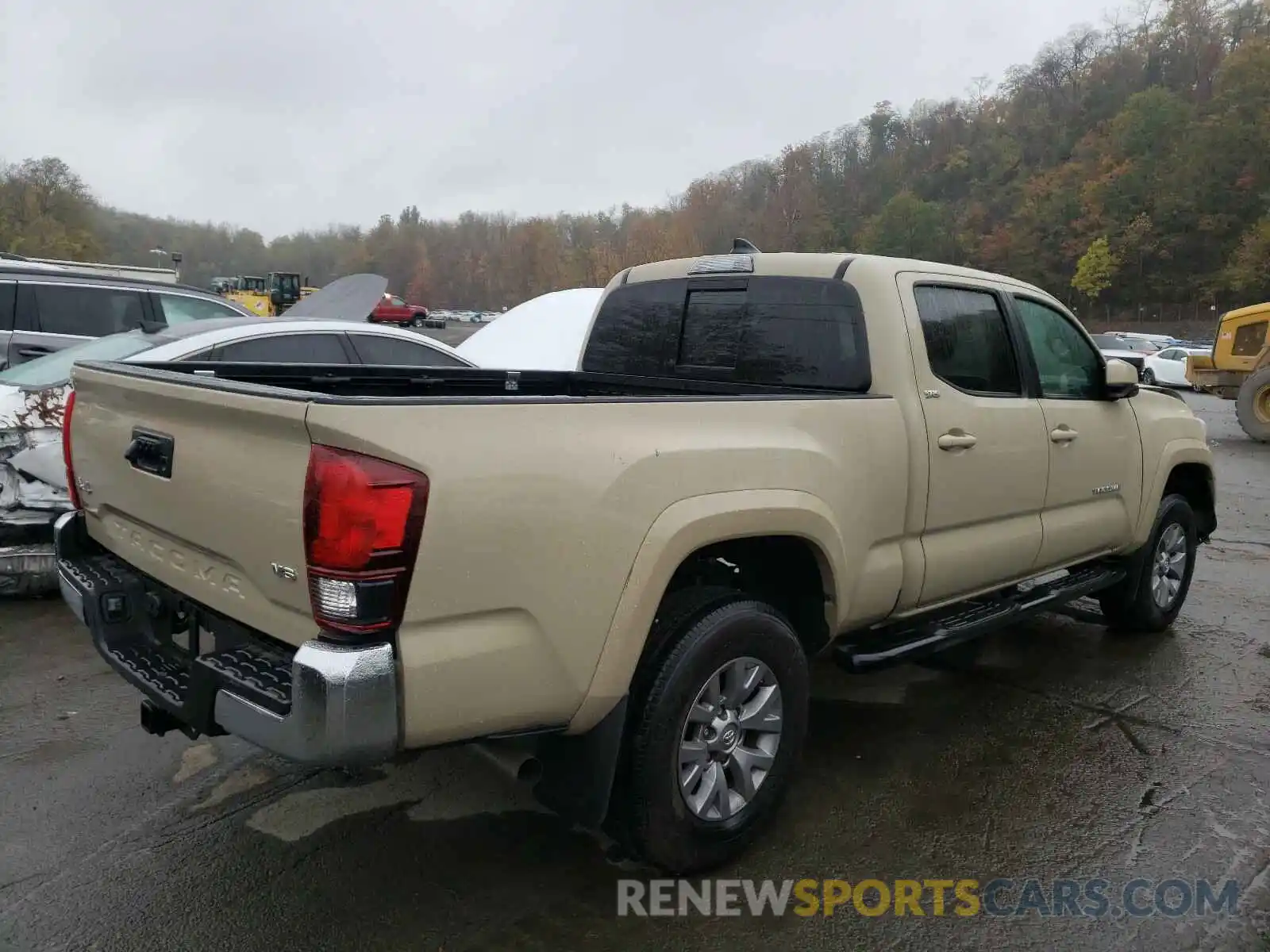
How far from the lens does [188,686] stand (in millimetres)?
2510

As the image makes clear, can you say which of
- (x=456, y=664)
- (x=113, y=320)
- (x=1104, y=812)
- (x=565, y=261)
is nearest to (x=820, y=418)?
(x=456, y=664)

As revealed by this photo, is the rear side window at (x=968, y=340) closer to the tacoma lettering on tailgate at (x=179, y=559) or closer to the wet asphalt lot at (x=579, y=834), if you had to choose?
the wet asphalt lot at (x=579, y=834)

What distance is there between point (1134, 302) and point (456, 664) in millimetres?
78838

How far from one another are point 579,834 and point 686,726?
70 centimetres

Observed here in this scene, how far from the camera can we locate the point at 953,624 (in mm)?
3840

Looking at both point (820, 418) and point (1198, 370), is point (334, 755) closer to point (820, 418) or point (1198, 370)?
point (820, 418)

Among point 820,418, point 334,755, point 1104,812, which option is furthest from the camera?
point 1104,812

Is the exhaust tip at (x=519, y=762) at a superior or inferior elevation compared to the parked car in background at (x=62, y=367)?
inferior

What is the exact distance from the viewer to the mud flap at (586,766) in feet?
8.41

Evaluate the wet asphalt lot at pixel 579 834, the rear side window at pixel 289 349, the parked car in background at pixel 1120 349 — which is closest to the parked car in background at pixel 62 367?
the rear side window at pixel 289 349

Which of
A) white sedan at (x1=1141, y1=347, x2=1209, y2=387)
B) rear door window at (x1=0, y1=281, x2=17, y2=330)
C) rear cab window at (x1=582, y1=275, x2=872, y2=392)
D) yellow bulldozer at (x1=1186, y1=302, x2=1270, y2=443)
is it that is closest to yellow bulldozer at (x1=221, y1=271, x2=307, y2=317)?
rear door window at (x1=0, y1=281, x2=17, y2=330)

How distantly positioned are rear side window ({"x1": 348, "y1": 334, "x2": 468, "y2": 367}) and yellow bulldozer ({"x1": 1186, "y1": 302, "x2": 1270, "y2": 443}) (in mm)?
14348

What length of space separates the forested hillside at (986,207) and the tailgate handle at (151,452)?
70647 millimetres
